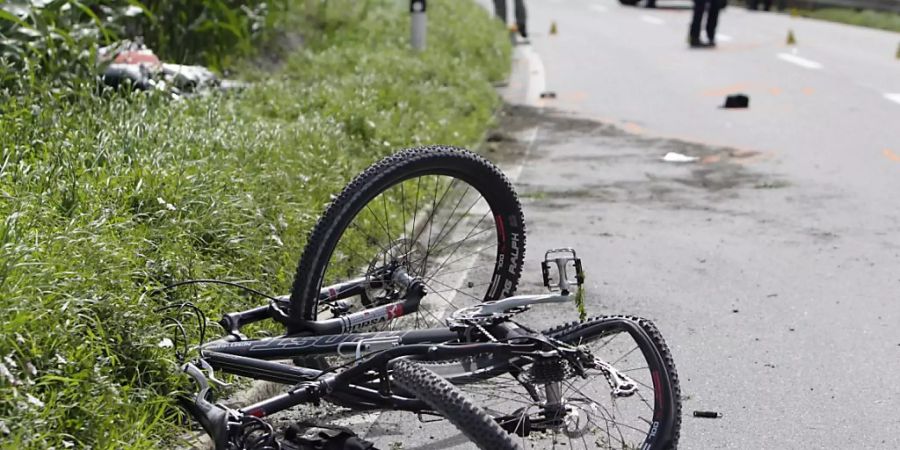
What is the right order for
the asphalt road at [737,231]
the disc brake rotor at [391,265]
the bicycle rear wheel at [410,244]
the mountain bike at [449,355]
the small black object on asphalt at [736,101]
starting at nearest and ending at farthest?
the mountain bike at [449,355], the bicycle rear wheel at [410,244], the disc brake rotor at [391,265], the asphalt road at [737,231], the small black object on asphalt at [736,101]

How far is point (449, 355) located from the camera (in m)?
4.14

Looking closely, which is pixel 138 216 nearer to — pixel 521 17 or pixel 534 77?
pixel 534 77

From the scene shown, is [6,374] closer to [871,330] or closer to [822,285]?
[871,330]

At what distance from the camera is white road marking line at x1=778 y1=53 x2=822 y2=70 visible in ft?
67.6

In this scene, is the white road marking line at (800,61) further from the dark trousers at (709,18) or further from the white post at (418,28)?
the white post at (418,28)

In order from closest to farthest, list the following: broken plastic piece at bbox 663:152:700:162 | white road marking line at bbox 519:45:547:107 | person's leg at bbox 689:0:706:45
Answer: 1. broken plastic piece at bbox 663:152:700:162
2. white road marking line at bbox 519:45:547:107
3. person's leg at bbox 689:0:706:45

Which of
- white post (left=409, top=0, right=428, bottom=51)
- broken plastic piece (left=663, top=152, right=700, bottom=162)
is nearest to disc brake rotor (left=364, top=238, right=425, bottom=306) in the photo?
broken plastic piece (left=663, top=152, right=700, bottom=162)

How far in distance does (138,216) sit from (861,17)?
95.3 feet

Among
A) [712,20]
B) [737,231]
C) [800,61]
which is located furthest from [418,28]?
[712,20]

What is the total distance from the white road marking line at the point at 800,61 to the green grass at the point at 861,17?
24.9ft

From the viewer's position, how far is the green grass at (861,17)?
1194 inches

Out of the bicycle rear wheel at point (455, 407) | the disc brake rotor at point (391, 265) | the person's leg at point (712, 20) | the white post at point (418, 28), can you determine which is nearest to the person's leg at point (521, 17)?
the person's leg at point (712, 20)

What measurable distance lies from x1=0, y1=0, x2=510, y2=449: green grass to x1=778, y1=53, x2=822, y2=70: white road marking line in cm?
1034

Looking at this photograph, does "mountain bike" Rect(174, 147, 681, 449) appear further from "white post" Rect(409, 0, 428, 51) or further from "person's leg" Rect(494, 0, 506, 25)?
"person's leg" Rect(494, 0, 506, 25)
